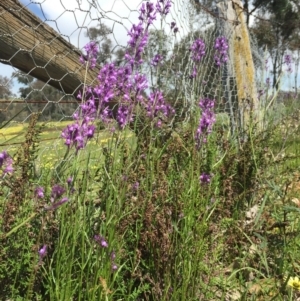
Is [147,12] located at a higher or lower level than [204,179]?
higher

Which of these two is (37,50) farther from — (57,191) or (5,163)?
(57,191)

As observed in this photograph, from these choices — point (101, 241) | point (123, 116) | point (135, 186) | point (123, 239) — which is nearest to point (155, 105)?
point (123, 116)

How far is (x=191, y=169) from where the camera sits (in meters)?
2.17

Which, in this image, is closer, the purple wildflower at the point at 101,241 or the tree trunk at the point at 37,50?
the purple wildflower at the point at 101,241

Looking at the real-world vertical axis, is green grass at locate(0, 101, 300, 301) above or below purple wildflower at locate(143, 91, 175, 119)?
below

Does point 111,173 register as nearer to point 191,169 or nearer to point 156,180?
point 156,180

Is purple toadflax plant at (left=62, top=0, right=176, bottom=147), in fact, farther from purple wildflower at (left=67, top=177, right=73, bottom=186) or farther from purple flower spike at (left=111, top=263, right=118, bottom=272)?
purple flower spike at (left=111, top=263, right=118, bottom=272)

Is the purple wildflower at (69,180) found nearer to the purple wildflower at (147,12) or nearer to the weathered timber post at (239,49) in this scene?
the purple wildflower at (147,12)

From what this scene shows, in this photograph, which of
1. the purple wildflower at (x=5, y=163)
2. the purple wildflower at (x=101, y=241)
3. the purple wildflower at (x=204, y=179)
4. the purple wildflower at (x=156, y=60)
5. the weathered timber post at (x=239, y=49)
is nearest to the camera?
the purple wildflower at (x=5, y=163)

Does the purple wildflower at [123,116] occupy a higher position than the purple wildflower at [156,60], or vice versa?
the purple wildflower at [156,60]

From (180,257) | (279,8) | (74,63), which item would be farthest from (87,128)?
(279,8)

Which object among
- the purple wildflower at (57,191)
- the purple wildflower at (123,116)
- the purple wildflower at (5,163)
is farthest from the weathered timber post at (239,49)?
the purple wildflower at (57,191)

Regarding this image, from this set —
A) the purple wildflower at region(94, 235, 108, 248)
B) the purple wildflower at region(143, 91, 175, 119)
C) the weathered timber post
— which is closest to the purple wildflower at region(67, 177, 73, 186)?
the purple wildflower at region(94, 235, 108, 248)

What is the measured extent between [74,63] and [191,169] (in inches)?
31.1
